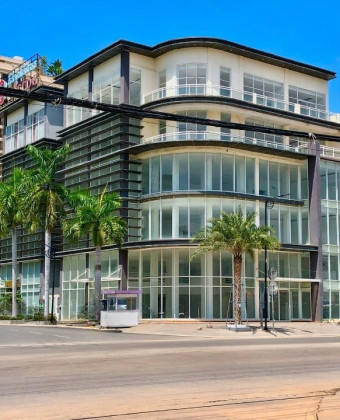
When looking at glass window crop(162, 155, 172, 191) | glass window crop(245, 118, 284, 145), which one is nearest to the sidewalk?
glass window crop(162, 155, 172, 191)

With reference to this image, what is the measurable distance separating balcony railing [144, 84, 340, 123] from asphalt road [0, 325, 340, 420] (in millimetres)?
34987

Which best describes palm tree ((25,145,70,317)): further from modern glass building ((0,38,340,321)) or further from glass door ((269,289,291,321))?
glass door ((269,289,291,321))

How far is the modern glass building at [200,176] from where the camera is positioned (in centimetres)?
5078

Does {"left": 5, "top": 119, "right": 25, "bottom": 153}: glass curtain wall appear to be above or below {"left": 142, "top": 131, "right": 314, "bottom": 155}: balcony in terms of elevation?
above

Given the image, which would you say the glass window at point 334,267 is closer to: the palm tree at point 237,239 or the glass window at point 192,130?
the palm tree at point 237,239

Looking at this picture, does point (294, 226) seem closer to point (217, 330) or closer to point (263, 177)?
point (263, 177)

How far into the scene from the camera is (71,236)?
48.1 m

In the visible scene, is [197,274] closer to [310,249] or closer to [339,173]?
[310,249]

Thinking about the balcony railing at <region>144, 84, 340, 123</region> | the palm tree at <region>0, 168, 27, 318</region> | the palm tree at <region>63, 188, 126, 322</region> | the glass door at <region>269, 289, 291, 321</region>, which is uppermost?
the balcony railing at <region>144, 84, 340, 123</region>

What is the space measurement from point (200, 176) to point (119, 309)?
14.0m

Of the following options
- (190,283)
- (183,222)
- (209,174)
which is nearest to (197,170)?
(209,174)

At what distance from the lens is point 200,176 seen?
2030 inches

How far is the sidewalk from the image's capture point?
38219 millimetres

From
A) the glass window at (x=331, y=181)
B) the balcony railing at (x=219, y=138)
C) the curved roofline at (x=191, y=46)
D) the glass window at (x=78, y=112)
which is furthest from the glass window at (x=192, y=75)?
the glass window at (x=331, y=181)
